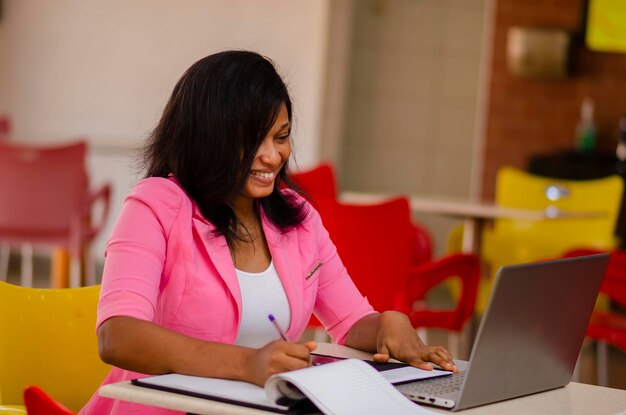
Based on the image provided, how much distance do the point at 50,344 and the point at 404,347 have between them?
0.74 meters

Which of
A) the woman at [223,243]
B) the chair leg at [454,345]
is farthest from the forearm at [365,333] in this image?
the chair leg at [454,345]

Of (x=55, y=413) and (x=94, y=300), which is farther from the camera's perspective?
(x=94, y=300)

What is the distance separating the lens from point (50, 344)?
94.5 inches

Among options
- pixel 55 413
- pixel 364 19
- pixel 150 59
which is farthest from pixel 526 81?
pixel 55 413

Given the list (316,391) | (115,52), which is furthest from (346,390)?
(115,52)

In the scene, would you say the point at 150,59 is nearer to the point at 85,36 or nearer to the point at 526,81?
the point at 85,36

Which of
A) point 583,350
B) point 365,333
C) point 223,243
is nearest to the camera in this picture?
point 223,243

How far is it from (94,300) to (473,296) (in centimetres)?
244

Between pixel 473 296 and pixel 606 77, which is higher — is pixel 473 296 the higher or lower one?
the lower one

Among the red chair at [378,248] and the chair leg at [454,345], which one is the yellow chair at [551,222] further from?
the red chair at [378,248]

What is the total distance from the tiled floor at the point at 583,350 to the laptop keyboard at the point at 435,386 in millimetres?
3484

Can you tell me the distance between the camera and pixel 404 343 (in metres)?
2.21

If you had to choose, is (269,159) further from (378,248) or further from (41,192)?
(41,192)

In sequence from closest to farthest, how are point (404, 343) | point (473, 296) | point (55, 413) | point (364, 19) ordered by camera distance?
point (55, 413) → point (404, 343) → point (473, 296) → point (364, 19)
